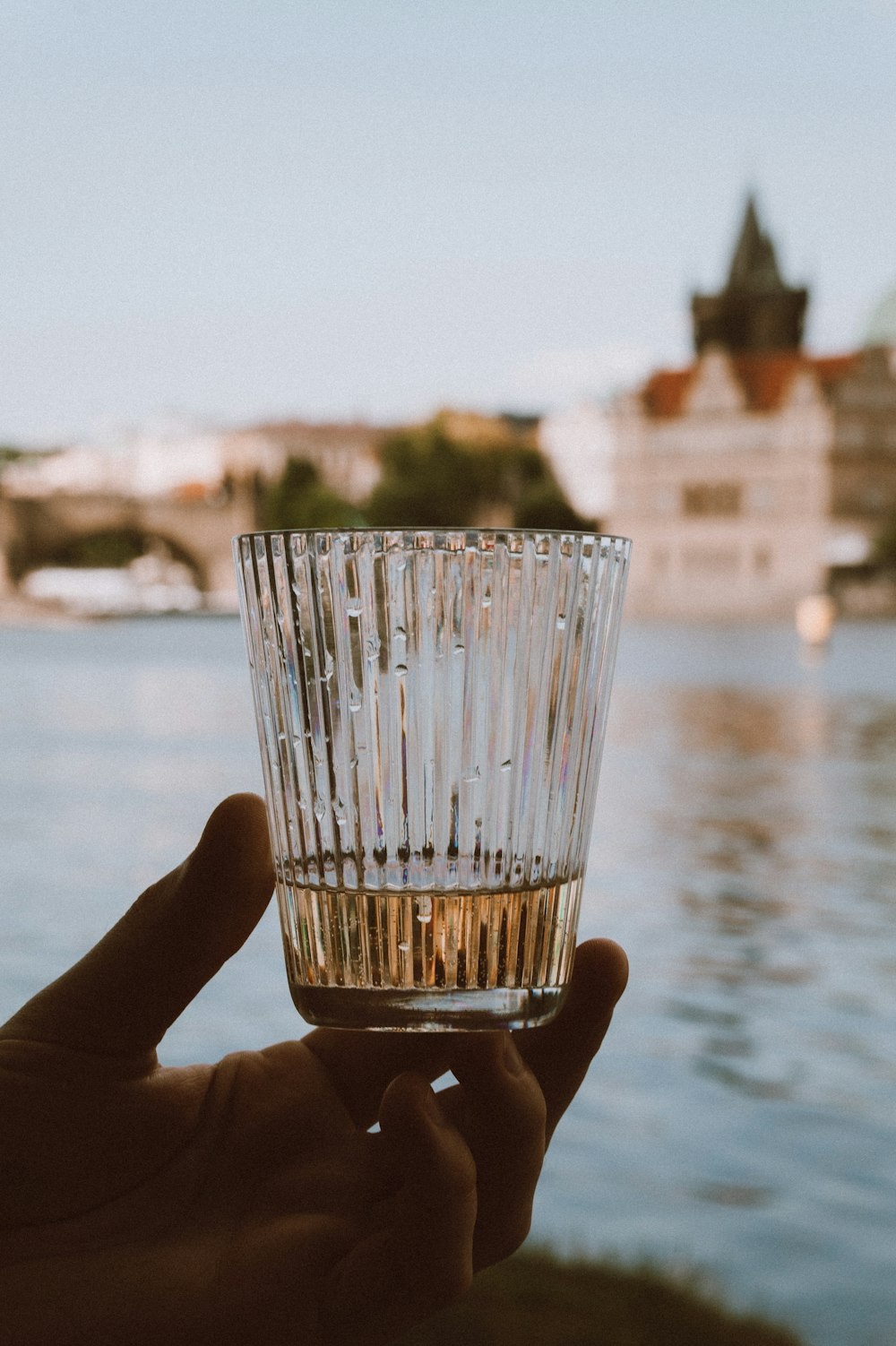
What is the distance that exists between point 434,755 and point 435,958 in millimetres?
53

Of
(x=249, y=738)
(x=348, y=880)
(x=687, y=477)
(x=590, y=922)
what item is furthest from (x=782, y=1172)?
(x=687, y=477)

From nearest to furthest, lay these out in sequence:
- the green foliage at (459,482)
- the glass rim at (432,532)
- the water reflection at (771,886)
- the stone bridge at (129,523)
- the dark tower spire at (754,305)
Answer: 1. the glass rim at (432,532)
2. the water reflection at (771,886)
3. the stone bridge at (129,523)
4. the green foliage at (459,482)
5. the dark tower spire at (754,305)

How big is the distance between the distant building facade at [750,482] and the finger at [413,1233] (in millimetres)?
42222

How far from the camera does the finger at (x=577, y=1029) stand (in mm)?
556

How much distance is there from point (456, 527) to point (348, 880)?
98 mm

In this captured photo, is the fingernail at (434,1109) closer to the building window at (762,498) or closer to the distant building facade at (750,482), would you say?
the distant building facade at (750,482)

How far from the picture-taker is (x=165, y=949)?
0.55 metres

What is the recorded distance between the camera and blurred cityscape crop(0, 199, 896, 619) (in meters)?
41.6

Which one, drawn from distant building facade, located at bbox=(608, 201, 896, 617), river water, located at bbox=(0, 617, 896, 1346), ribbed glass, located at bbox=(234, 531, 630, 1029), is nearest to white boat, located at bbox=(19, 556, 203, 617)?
distant building facade, located at bbox=(608, 201, 896, 617)

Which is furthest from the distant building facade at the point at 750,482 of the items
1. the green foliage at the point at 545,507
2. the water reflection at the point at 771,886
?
the water reflection at the point at 771,886

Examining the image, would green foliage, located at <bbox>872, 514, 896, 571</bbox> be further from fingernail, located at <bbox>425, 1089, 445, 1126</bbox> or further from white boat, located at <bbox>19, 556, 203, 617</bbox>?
fingernail, located at <bbox>425, 1089, 445, 1126</bbox>

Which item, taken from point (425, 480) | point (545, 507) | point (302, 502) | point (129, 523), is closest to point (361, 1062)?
point (545, 507)

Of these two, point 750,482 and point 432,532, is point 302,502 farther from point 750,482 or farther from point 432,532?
point 432,532

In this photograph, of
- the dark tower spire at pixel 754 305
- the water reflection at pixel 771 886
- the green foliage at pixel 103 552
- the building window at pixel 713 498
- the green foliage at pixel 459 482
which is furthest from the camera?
the green foliage at pixel 103 552
